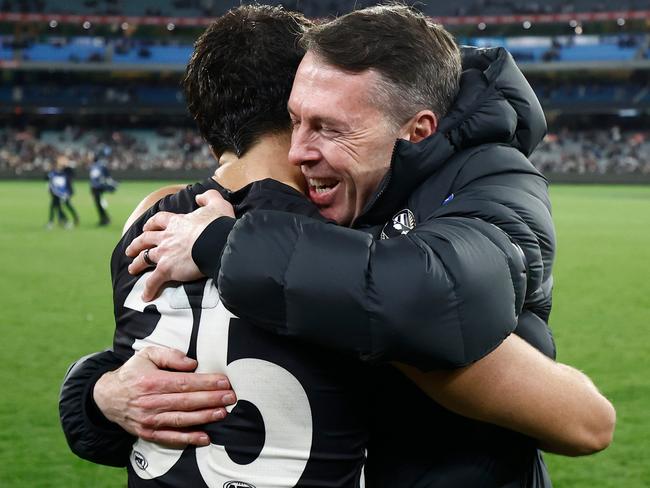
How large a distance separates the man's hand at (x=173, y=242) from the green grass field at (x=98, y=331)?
3.34m

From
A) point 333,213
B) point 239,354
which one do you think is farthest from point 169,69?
point 239,354

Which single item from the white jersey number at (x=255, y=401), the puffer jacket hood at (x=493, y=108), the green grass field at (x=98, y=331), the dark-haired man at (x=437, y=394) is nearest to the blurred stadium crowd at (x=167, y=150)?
the green grass field at (x=98, y=331)

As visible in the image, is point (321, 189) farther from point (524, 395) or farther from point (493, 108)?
point (524, 395)

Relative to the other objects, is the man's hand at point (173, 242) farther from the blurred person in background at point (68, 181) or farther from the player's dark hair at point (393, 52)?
the blurred person in background at point (68, 181)

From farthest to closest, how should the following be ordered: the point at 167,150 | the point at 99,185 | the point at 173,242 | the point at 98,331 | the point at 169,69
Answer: the point at 169,69, the point at 167,150, the point at 99,185, the point at 98,331, the point at 173,242

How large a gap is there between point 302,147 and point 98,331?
23.8ft

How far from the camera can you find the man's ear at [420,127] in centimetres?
206

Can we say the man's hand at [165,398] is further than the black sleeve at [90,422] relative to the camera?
No

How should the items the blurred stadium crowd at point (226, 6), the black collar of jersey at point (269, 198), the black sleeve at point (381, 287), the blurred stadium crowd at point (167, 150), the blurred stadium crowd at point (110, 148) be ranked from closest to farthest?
the black sleeve at point (381, 287) < the black collar of jersey at point (269, 198) < the blurred stadium crowd at point (167, 150) < the blurred stadium crowd at point (110, 148) < the blurred stadium crowd at point (226, 6)

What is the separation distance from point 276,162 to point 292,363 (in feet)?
1.85

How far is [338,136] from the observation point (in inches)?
80.4

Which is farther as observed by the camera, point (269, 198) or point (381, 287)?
point (269, 198)

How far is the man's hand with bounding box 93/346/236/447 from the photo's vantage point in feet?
5.94

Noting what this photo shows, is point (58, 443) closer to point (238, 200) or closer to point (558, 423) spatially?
point (238, 200)
